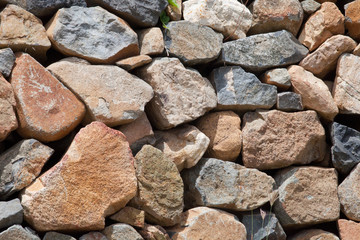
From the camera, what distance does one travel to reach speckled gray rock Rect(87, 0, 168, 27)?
9.23 ft

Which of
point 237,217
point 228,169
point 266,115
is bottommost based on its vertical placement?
point 237,217

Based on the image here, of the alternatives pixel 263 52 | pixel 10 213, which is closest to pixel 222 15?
pixel 263 52

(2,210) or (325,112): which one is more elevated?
(2,210)

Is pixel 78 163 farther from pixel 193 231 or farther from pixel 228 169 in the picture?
pixel 228 169

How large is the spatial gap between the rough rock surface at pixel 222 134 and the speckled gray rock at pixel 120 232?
859 millimetres

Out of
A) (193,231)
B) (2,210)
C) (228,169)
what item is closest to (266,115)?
(228,169)

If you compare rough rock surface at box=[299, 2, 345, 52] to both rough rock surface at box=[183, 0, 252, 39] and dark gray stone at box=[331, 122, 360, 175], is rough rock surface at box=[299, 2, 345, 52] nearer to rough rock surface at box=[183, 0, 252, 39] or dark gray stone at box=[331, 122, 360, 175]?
rough rock surface at box=[183, 0, 252, 39]

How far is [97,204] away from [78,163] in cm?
24

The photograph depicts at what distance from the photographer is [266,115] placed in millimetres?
3186

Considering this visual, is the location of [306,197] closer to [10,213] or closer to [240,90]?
[240,90]

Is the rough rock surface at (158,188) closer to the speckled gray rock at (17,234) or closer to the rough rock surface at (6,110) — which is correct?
the speckled gray rock at (17,234)

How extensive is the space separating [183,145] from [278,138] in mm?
738

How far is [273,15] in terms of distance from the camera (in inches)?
134

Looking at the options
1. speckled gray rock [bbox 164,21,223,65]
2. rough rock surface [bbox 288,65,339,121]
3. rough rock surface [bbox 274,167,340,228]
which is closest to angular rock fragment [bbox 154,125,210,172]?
speckled gray rock [bbox 164,21,223,65]
